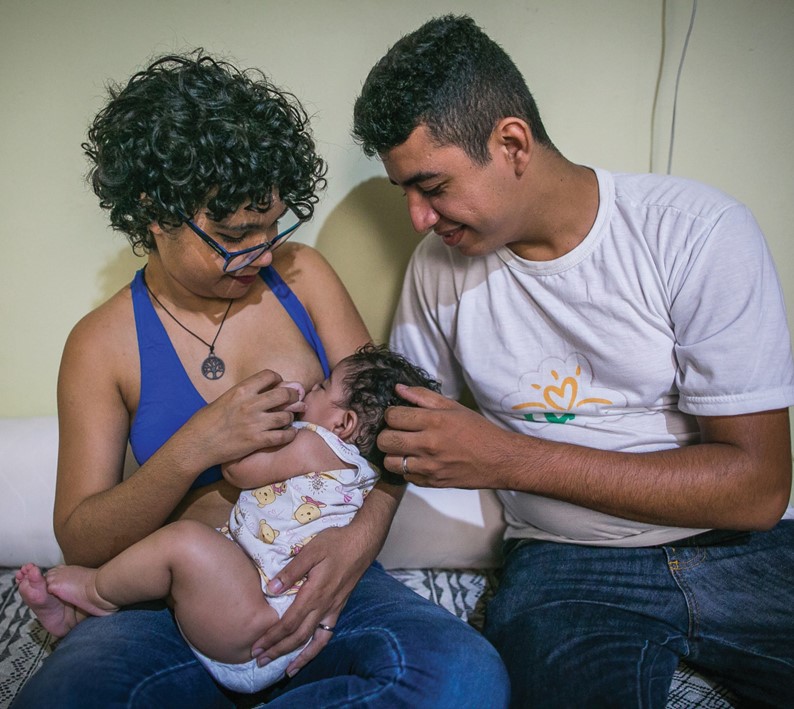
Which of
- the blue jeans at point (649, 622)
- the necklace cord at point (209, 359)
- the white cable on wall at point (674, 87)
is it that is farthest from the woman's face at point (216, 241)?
the white cable on wall at point (674, 87)

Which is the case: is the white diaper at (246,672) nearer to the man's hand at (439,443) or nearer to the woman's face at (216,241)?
the man's hand at (439,443)

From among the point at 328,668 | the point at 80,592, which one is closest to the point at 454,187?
the point at 328,668

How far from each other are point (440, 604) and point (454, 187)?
1.09m

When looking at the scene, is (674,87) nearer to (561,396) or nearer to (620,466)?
(561,396)

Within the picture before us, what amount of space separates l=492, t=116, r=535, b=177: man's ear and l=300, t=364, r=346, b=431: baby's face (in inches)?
22.4

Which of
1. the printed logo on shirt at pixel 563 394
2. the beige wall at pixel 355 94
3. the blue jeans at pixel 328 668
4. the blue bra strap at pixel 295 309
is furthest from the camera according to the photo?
the beige wall at pixel 355 94

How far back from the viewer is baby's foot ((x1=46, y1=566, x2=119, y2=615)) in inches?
57.3

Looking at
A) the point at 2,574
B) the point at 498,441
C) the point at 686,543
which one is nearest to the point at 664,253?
the point at 498,441

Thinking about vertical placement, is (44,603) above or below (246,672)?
above

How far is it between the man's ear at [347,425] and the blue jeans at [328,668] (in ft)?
1.19

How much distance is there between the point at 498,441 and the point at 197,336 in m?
0.73

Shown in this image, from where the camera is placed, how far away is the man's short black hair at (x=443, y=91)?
137 centimetres

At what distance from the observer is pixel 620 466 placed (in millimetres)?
1477

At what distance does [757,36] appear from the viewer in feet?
6.21
